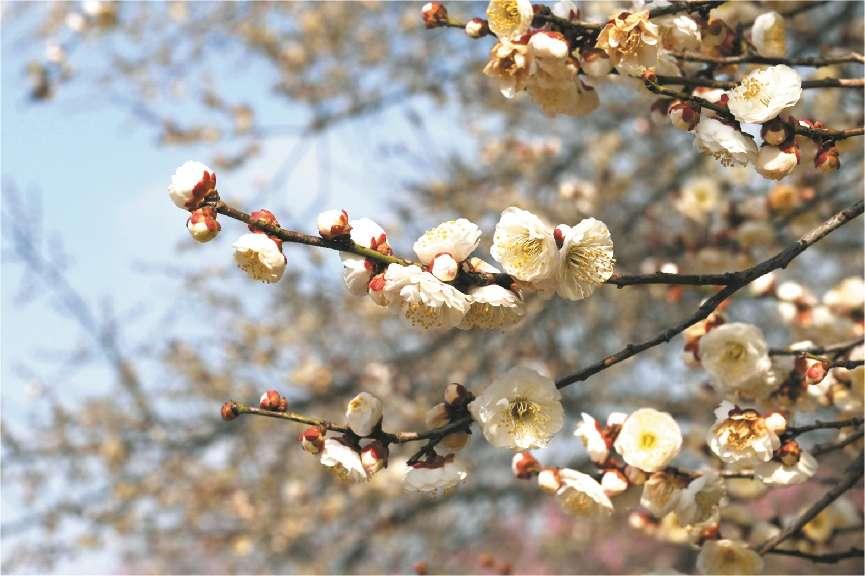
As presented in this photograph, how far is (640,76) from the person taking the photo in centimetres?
142

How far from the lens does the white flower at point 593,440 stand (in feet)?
5.54

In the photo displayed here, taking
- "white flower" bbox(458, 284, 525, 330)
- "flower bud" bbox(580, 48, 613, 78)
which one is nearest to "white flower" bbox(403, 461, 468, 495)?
"white flower" bbox(458, 284, 525, 330)

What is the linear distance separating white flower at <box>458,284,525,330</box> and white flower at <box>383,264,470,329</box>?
1.1 inches

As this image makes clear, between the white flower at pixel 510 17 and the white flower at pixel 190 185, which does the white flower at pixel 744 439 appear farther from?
the white flower at pixel 190 185

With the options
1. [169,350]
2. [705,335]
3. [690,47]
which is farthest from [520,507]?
[690,47]

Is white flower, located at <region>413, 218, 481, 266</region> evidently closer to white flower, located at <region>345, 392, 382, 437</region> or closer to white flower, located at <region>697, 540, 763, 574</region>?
white flower, located at <region>345, 392, 382, 437</region>

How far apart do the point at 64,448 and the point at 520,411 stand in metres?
4.77

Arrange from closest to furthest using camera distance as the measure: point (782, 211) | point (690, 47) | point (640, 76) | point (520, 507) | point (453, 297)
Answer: point (453, 297) → point (640, 76) → point (690, 47) → point (782, 211) → point (520, 507)

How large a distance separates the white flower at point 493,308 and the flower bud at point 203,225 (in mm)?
409

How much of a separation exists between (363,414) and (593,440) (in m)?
0.51

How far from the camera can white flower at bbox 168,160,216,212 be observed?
4.29 feet

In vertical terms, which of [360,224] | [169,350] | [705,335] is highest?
[360,224]

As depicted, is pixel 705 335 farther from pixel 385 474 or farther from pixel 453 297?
pixel 385 474

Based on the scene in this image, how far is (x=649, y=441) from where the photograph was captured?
164 centimetres
